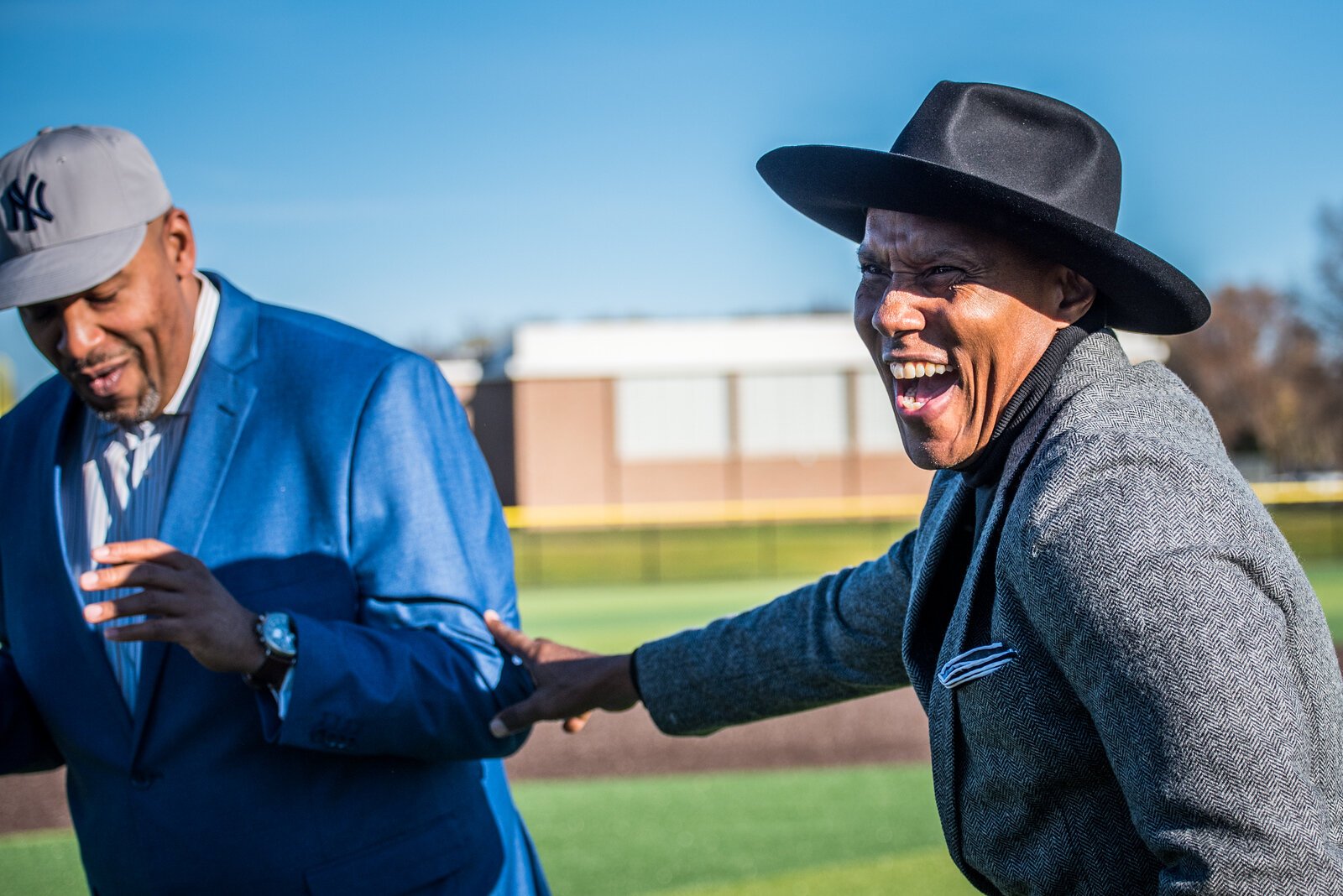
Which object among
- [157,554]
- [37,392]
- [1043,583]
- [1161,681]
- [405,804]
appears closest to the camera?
[1161,681]

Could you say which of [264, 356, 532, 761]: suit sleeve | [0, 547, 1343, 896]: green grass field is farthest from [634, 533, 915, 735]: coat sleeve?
[0, 547, 1343, 896]: green grass field

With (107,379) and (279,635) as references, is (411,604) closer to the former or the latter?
(279,635)

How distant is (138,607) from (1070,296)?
5.40 feet

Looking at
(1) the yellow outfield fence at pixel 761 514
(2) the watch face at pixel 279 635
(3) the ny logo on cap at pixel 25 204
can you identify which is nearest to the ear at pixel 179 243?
(3) the ny logo on cap at pixel 25 204

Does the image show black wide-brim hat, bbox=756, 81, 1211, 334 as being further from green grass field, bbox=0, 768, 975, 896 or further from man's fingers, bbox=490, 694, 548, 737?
green grass field, bbox=0, 768, 975, 896

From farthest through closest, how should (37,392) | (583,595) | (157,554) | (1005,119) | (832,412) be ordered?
(832,412)
(583,595)
(37,392)
(157,554)
(1005,119)

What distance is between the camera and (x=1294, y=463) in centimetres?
5744

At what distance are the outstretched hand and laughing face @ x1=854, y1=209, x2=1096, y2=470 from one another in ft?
3.46

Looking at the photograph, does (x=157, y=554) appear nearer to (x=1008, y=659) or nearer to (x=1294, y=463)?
(x=1008, y=659)

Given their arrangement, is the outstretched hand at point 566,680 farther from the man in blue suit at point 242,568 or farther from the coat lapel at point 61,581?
the coat lapel at point 61,581

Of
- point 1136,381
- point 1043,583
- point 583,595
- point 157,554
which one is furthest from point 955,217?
point 583,595

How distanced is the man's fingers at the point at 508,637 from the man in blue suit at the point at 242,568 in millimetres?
35

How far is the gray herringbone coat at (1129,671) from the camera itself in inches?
65.2

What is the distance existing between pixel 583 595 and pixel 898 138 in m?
16.4
